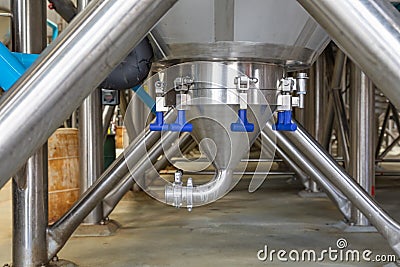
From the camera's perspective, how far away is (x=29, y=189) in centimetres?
139

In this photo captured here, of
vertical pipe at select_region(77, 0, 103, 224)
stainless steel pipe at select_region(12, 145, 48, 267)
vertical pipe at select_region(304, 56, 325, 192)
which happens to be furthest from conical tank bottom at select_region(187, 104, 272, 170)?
vertical pipe at select_region(304, 56, 325, 192)

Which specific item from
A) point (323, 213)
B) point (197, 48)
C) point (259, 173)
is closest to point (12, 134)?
point (197, 48)

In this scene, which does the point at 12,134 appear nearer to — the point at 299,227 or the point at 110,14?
the point at 110,14

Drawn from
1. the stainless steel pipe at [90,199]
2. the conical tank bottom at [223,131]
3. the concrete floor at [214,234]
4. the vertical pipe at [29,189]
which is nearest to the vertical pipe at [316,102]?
the concrete floor at [214,234]

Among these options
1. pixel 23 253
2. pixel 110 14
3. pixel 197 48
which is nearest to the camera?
pixel 110 14

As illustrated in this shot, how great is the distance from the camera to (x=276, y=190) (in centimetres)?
326

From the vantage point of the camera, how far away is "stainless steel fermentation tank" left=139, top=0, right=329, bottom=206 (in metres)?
0.89

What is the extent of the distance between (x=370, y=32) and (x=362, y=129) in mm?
1620

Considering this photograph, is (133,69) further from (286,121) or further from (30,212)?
(30,212)

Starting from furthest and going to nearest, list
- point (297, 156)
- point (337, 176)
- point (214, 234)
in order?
point (214, 234)
point (297, 156)
point (337, 176)

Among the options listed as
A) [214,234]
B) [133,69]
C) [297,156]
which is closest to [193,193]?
[133,69]

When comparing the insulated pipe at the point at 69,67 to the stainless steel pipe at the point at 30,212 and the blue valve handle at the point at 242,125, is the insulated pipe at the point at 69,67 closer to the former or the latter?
the blue valve handle at the point at 242,125

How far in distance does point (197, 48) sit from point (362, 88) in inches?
52.0

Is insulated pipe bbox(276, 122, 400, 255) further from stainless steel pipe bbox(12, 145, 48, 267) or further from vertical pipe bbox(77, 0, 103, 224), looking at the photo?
vertical pipe bbox(77, 0, 103, 224)
